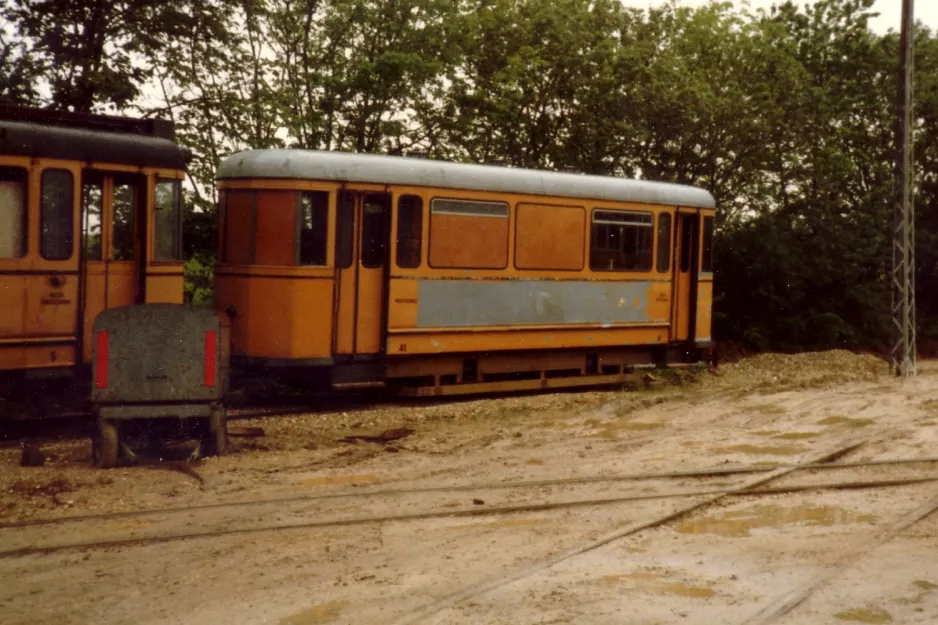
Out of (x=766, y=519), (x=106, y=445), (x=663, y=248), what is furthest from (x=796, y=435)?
(x=106, y=445)

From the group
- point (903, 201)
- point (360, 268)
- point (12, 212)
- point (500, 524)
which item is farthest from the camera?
point (903, 201)

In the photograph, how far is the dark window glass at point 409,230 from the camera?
Result: 13789 mm

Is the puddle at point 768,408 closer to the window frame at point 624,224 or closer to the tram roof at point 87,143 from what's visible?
the window frame at point 624,224

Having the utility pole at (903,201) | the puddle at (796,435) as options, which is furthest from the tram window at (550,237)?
the utility pole at (903,201)

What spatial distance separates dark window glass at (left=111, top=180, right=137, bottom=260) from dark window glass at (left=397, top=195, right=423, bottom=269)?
323 centimetres

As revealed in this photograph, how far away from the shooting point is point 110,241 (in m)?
11.8

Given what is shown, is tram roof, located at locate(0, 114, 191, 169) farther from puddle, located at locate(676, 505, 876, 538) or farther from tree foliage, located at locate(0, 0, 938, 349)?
puddle, located at locate(676, 505, 876, 538)

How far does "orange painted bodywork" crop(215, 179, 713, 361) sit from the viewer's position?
13.1 m

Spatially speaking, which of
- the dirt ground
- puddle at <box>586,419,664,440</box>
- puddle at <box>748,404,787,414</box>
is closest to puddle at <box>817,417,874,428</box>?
the dirt ground

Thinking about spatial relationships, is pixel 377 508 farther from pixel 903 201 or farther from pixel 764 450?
pixel 903 201

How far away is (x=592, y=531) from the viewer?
7719 mm

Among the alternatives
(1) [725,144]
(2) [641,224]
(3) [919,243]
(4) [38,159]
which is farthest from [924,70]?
(4) [38,159]

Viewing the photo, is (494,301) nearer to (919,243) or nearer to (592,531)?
(592,531)

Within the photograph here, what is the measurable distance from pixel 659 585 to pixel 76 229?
7.54m
